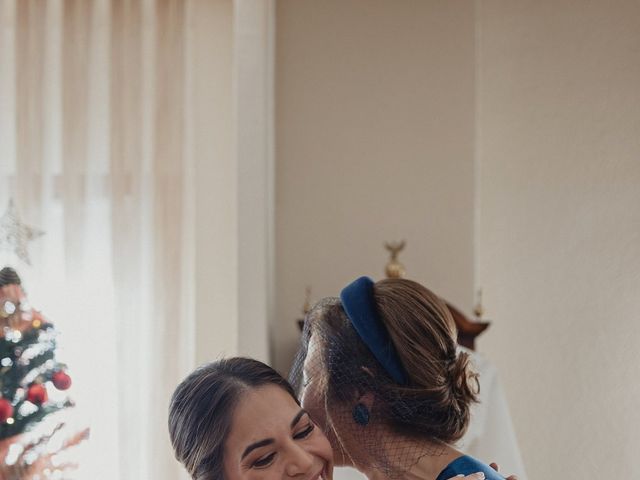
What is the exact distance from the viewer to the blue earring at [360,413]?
2105 mm

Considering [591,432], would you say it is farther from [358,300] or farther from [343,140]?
[358,300]

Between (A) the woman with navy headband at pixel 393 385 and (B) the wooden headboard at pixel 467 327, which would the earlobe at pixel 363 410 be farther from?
(B) the wooden headboard at pixel 467 327

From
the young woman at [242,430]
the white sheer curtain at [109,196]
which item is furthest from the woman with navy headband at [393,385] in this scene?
the white sheer curtain at [109,196]

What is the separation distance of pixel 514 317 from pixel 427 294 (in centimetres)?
239

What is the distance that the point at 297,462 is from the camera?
1.86 meters

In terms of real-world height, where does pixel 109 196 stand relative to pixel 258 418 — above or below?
above

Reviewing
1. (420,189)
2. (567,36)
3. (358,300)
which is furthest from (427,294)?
(567,36)

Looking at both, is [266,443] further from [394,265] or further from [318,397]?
[394,265]

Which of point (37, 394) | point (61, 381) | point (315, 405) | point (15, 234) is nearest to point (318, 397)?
point (315, 405)

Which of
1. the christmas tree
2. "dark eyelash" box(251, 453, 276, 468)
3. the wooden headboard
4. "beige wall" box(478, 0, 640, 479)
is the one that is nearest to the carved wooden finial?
the wooden headboard

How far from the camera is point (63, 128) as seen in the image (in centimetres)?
419

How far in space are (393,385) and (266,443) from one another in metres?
0.32

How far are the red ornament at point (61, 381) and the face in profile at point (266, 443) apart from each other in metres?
1.46

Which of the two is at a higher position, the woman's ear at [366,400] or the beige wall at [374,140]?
the beige wall at [374,140]
